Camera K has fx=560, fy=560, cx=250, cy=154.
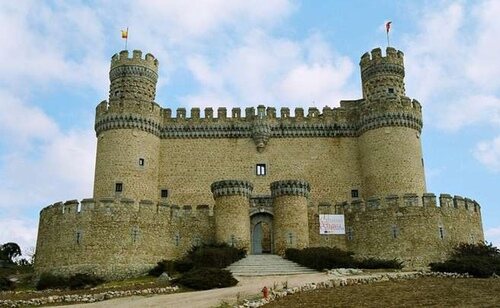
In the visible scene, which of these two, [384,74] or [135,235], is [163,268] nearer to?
[135,235]

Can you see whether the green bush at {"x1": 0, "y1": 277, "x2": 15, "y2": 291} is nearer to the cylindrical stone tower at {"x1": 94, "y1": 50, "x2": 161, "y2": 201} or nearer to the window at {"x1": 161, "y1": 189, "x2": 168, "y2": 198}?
the cylindrical stone tower at {"x1": 94, "y1": 50, "x2": 161, "y2": 201}

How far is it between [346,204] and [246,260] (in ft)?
25.3

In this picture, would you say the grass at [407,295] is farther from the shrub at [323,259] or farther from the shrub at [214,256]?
the shrub at [214,256]

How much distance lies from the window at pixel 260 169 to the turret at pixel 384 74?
9.39 meters

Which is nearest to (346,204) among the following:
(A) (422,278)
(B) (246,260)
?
(B) (246,260)

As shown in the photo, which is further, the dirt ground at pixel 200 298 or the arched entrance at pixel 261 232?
the arched entrance at pixel 261 232

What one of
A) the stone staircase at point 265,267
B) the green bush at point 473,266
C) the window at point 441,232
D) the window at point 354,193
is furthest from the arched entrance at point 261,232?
the green bush at point 473,266

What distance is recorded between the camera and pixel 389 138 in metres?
38.5

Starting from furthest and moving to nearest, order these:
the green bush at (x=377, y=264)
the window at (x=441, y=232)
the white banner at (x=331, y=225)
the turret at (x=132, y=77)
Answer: the turret at (x=132, y=77) → the white banner at (x=331, y=225) → the window at (x=441, y=232) → the green bush at (x=377, y=264)

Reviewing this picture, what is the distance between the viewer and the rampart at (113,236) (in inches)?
1195

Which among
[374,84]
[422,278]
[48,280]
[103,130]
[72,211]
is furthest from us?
[374,84]

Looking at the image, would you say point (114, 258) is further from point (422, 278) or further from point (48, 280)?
point (422, 278)

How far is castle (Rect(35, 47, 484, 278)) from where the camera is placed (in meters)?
31.2

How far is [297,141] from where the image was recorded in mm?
41188
